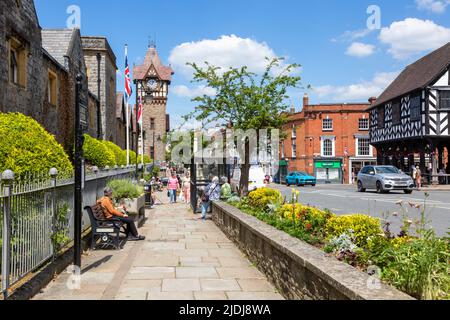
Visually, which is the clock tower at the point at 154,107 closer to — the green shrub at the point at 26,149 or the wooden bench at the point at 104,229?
the wooden bench at the point at 104,229

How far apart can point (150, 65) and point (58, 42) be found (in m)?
55.9

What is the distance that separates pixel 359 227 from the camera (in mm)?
6316

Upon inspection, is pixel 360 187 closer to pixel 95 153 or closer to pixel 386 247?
pixel 95 153

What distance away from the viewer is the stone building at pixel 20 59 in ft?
41.7

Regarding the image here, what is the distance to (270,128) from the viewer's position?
18.9m

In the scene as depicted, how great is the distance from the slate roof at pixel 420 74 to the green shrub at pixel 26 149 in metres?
30.6

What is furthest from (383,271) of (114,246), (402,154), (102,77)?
(402,154)

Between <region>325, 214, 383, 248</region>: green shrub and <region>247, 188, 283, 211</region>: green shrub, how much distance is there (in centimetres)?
500

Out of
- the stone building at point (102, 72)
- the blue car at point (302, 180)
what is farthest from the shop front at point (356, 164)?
the stone building at point (102, 72)

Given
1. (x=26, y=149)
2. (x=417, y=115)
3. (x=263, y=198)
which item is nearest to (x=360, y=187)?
(x=417, y=115)

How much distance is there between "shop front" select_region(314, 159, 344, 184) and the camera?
55062 millimetres

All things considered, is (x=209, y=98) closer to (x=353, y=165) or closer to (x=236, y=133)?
(x=236, y=133)

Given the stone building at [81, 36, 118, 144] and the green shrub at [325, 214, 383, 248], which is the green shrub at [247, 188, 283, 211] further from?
the stone building at [81, 36, 118, 144]
